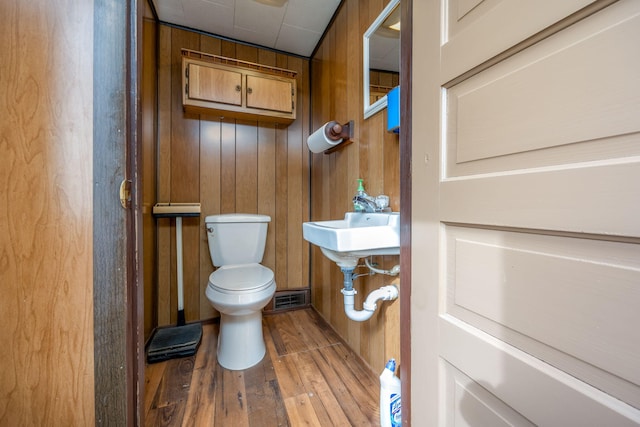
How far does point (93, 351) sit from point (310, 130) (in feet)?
6.55

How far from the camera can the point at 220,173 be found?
1947 millimetres

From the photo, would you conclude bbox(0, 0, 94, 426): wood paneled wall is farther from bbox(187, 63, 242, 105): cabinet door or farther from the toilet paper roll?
bbox(187, 63, 242, 105): cabinet door

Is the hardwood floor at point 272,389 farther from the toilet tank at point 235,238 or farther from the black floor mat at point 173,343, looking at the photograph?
the toilet tank at point 235,238

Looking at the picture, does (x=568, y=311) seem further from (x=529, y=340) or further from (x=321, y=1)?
(x=321, y=1)

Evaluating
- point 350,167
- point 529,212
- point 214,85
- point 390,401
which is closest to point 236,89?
point 214,85

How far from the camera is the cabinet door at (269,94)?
1.83 m

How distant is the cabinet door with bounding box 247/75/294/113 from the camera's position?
1.83 meters

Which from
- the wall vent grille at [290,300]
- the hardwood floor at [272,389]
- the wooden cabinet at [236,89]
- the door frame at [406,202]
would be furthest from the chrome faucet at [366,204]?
the wall vent grille at [290,300]

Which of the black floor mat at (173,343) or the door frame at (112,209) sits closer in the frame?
the door frame at (112,209)

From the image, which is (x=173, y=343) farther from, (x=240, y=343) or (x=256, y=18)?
(x=256, y=18)

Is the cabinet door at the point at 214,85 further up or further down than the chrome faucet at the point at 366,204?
further up

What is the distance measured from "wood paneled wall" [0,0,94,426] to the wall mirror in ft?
3.57

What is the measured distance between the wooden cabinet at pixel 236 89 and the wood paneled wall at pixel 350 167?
1.01 feet

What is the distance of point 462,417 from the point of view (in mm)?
530
